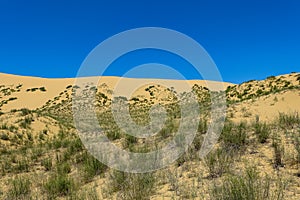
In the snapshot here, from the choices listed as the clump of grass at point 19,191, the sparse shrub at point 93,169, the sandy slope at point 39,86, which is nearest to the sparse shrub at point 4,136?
the sparse shrub at point 93,169

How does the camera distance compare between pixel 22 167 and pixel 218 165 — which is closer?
pixel 218 165

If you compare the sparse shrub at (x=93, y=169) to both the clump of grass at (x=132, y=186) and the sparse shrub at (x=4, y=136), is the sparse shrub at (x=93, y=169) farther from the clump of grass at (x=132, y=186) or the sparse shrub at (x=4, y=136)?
the sparse shrub at (x=4, y=136)

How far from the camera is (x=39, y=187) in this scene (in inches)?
242

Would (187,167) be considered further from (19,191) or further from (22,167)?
(22,167)

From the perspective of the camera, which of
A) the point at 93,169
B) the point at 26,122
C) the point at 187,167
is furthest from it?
the point at 26,122

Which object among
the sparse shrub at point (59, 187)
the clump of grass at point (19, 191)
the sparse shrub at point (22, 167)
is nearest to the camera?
the clump of grass at point (19, 191)

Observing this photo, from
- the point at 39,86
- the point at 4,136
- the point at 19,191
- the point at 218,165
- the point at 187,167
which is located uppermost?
the point at 39,86

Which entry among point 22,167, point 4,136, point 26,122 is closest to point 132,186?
point 22,167

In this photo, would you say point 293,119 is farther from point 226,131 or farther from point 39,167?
point 39,167

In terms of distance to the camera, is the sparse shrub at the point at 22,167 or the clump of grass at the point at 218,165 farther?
the sparse shrub at the point at 22,167

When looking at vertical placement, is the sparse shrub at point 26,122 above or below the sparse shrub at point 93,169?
above

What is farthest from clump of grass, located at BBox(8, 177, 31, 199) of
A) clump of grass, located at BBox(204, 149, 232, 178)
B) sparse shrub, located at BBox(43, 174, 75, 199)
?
clump of grass, located at BBox(204, 149, 232, 178)

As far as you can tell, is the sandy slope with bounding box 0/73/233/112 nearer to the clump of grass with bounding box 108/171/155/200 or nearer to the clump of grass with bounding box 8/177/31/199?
the clump of grass with bounding box 108/171/155/200

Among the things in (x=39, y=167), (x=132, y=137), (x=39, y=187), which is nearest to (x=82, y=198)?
(x=39, y=187)
